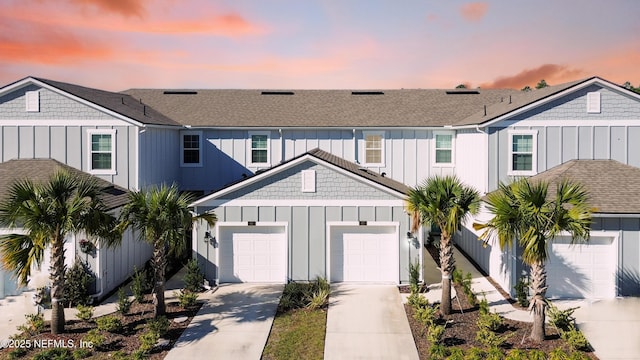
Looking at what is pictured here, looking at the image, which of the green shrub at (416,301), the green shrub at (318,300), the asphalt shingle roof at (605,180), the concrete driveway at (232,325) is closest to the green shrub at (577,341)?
the green shrub at (416,301)

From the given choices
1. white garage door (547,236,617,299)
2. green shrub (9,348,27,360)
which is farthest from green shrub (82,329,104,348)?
white garage door (547,236,617,299)

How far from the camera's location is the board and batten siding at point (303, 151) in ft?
72.7

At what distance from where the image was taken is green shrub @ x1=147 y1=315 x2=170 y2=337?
11.4 metres

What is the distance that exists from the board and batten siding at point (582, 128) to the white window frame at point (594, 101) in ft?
0.38

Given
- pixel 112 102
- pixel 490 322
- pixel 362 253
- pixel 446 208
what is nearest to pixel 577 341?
pixel 490 322

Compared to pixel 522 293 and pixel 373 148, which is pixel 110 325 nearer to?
pixel 522 293

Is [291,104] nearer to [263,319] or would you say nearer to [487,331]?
[263,319]

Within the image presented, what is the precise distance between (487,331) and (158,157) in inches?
561

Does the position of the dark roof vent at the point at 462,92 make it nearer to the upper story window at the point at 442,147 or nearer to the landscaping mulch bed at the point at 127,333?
the upper story window at the point at 442,147

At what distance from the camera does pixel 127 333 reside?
11664 millimetres

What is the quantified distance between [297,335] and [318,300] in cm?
190

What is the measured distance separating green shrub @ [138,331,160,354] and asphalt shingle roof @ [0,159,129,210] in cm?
529

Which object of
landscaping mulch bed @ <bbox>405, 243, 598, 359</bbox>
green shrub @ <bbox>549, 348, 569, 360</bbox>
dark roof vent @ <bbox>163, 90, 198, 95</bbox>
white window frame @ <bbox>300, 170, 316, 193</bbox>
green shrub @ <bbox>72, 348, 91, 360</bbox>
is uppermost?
dark roof vent @ <bbox>163, 90, 198, 95</bbox>

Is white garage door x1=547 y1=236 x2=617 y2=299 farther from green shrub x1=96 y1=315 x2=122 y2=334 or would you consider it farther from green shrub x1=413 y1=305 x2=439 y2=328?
green shrub x1=96 y1=315 x2=122 y2=334
